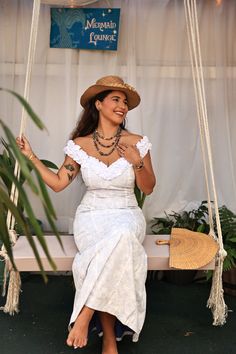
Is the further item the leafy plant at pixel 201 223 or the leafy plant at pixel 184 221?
the leafy plant at pixel 184 221

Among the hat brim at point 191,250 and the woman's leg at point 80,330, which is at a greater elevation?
the hat brim at point 191,250

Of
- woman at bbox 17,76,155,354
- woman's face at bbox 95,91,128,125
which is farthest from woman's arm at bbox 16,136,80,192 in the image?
woman's face at bbox 95,91,128,125

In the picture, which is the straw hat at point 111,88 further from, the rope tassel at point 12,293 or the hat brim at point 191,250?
the rope tassel at point 12,293

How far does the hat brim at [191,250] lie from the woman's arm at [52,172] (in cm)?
68

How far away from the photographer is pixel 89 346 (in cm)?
244

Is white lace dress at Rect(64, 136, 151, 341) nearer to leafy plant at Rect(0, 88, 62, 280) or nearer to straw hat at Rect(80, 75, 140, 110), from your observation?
straw hat at Rect(80, 75, 140, 110)

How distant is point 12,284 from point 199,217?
150 cm

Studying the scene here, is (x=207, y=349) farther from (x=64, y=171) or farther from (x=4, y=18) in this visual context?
(x=4, y=18)

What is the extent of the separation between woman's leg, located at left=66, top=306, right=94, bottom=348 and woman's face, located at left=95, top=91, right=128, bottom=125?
41.9 inches

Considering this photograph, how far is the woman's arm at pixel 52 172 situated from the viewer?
2.48m

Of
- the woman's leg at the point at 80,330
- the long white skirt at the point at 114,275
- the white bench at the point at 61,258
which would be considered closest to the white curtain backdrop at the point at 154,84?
the white bench at the point at 61,258

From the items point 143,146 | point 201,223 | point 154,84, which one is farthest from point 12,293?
point 154,84

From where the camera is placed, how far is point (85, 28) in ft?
11.4

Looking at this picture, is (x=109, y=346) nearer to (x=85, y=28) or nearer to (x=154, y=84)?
(x=154, y=84)
